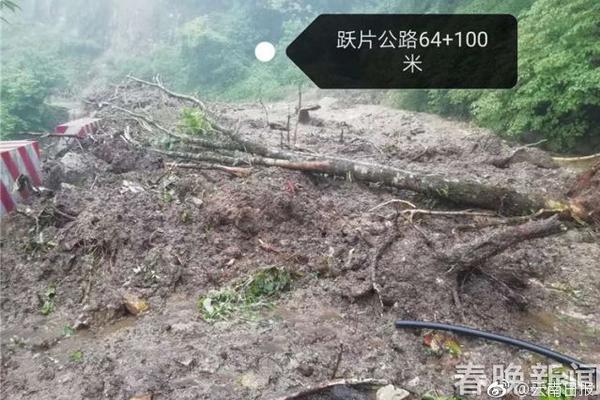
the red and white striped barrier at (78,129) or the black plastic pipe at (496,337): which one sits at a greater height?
the red and white striped barrier at (78,129)

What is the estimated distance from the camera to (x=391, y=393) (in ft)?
8.19

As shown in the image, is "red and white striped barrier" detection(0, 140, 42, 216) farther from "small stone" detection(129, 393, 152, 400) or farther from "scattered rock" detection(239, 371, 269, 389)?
"scattered rock" detection(239, 371, 269, 389)

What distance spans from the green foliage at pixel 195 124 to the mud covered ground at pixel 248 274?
1447mm

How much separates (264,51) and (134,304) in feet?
66.9

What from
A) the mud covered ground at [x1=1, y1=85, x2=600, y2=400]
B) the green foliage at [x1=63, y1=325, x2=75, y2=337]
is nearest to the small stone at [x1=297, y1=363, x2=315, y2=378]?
the mud covered ground at [x1=1, y1=85, x2=600, y2=400]

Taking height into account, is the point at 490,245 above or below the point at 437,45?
below

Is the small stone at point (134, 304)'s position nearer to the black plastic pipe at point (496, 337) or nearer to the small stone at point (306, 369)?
the small stone at point (306, 369)

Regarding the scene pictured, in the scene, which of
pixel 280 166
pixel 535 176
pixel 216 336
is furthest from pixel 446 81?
pixel 216 336

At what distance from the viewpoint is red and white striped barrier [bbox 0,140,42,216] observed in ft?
14.8

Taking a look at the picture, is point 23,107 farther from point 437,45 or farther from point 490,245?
point 490,245

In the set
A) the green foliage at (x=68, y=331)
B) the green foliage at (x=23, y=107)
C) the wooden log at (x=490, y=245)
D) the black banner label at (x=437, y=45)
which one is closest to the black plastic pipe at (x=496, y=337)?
the wooden log at (x=490, y=245)

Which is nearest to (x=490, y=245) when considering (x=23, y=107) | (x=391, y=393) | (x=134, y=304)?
(x=391, y=393)

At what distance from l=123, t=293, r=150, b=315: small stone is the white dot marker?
19.6m

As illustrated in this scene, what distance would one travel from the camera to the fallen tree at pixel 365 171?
178 inches
